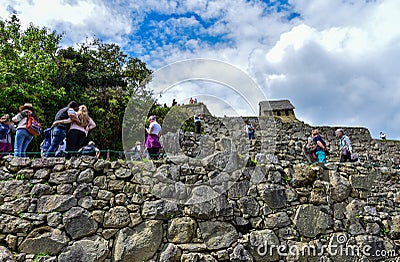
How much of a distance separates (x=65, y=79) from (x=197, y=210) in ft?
33.3

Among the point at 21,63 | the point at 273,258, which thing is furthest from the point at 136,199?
the point at 21,63

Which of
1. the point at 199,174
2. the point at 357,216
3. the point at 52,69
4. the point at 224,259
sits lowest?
the point at 224,259

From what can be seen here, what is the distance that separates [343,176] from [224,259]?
10.7ft

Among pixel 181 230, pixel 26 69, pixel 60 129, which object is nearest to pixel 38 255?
pixel 60 129

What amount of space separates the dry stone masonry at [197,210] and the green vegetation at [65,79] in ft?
11.7

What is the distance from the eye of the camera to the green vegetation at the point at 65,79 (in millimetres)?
10086

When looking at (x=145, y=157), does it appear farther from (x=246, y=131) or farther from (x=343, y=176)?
(x=246, y=131)

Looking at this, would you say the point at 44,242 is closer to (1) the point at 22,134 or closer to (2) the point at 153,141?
(1) the point at 22,134

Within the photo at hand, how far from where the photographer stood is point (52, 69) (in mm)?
10812

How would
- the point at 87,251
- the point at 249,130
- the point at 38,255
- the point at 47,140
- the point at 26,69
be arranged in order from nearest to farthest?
the point at 38,255, the point at 87,251, the point at 47,140, the point at 26,69, the point at 249,130

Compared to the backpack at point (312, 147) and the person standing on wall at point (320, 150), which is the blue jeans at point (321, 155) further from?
the backpack at point (312, 147)

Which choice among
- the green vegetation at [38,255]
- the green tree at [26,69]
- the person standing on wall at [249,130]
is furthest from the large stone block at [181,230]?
the person standing on wall at [249,130]

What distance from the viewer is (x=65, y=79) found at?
13320 mm

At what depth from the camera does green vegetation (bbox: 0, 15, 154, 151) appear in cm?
1009
